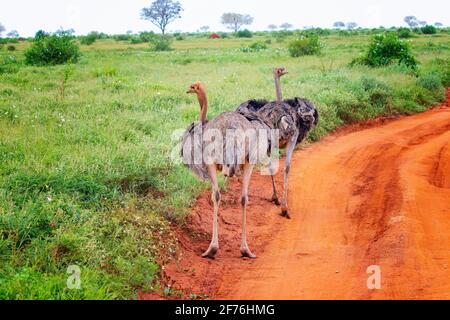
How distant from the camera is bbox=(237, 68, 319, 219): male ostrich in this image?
23.9 feet

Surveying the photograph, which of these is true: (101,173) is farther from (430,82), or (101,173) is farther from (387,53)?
(387,53)

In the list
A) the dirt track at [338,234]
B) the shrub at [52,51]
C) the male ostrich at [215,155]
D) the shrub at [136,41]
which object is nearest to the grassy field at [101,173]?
the dirt track at [338,234]

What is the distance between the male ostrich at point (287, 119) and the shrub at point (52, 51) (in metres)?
15.4

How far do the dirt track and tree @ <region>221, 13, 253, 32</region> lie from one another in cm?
7689

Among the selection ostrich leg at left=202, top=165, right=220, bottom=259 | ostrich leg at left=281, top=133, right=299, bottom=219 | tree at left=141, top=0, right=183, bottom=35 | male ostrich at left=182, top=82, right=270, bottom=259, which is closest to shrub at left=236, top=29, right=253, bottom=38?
tree at left=141, top=0, right=183, bottom=35

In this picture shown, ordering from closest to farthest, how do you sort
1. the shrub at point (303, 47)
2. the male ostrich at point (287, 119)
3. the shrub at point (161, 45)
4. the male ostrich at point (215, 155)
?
the male ostrich at point (215, 155)
the male ostrich at point (287, 119)
the shrub at point (303, 47)
the shrub at point (161, 45)

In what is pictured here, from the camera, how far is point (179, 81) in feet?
54.1

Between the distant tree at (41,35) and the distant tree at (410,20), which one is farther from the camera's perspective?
the distant tree at (410,20)

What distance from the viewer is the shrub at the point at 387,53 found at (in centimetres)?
1981

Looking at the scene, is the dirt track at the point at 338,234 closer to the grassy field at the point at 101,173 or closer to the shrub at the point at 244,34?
the grassy field at the point at 101,173
